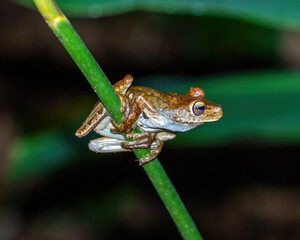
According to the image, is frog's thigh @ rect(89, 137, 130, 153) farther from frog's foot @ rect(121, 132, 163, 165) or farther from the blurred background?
the blurred background

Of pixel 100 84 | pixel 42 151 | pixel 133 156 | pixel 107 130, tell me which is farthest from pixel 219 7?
pixel 133 156

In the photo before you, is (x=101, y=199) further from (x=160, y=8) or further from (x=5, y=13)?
(x=160, y=8)

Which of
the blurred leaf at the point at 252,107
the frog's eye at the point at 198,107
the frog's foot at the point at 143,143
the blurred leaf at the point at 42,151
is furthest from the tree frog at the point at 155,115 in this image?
the blurred leaf at the point at 42,151

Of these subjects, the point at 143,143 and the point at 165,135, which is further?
the point at 165,135

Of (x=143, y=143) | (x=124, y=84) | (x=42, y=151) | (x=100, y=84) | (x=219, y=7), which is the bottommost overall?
(x=143, y=143)

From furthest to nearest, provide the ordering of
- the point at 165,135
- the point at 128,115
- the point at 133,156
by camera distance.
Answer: the point at 133,156, the point at 165,135, the point at 128,115

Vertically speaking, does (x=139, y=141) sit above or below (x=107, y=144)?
below

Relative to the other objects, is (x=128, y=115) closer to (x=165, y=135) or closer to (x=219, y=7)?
(x=165, y=135)

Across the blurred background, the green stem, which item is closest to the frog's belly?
the green stem
